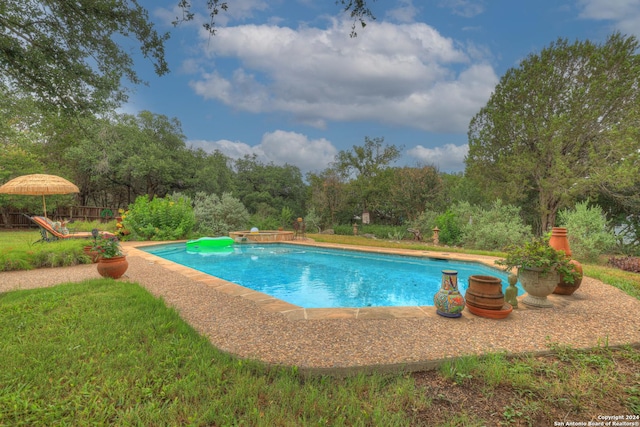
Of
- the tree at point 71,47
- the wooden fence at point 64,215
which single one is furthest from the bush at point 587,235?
the wooden fence at point 64,215

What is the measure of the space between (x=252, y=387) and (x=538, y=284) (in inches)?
162

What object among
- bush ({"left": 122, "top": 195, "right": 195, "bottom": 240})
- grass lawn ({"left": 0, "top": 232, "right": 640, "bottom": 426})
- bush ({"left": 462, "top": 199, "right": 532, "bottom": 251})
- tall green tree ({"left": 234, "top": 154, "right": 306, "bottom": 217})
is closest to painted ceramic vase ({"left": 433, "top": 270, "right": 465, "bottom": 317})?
grass lawn ({"left": 0, "top": 232, "right": 640, "bottom": 426})

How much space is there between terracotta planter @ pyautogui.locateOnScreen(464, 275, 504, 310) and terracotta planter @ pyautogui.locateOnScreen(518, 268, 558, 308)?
76 centimetres

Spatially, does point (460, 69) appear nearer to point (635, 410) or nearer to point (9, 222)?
point (635, 410)

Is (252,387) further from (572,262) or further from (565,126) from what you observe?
(565,126)

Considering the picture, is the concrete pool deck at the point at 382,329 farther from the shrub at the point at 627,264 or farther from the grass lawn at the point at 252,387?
the shrub at the point at 627,264

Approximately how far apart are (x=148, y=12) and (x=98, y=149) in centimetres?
1603

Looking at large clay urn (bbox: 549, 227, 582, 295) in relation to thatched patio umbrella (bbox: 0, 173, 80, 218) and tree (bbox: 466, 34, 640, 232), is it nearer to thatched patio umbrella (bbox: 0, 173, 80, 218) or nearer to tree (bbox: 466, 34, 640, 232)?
tree (bbox: 466, 34, 640, 232)

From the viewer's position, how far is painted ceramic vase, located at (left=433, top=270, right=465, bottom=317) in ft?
11.8

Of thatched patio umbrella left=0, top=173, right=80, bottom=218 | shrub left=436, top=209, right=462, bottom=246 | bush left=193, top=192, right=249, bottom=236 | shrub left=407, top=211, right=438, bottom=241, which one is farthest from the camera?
shrub left=407, top=211, right=438, bottom=241

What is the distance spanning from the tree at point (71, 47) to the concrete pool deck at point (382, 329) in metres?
3.25

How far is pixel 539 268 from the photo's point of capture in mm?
3971

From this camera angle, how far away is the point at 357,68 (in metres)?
6.57

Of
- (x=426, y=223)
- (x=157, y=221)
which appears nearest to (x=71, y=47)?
Answer: (x=157, y=221)
